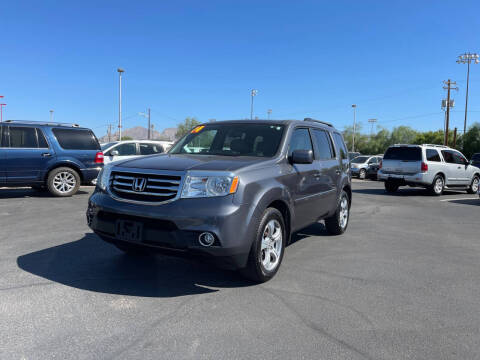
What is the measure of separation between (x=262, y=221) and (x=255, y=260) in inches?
15.1

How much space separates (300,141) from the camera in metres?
5.07

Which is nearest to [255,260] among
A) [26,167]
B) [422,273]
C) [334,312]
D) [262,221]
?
[262,221]

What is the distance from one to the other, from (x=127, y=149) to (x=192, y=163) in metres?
9.97

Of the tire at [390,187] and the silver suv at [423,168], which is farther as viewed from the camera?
the tire at [390,187]

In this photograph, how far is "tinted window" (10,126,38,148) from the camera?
956 cm

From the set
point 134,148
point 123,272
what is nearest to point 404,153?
point 134,148

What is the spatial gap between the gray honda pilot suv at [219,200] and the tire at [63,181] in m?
6.38

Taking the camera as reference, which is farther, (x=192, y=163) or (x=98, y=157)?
(x=98, y=157)

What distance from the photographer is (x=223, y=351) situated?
2674 millimetres

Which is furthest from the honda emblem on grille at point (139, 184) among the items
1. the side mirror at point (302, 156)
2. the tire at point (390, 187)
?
the tire at point (390, 187)

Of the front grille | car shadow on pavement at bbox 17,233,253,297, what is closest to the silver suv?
car shadow on pavement at bbox 17,233,253,297

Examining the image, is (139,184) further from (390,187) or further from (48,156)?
(390,187)

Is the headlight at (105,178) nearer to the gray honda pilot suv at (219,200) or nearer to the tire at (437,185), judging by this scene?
the gray honda pilot suv at (219,200)

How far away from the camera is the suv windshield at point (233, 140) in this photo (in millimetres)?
4648
